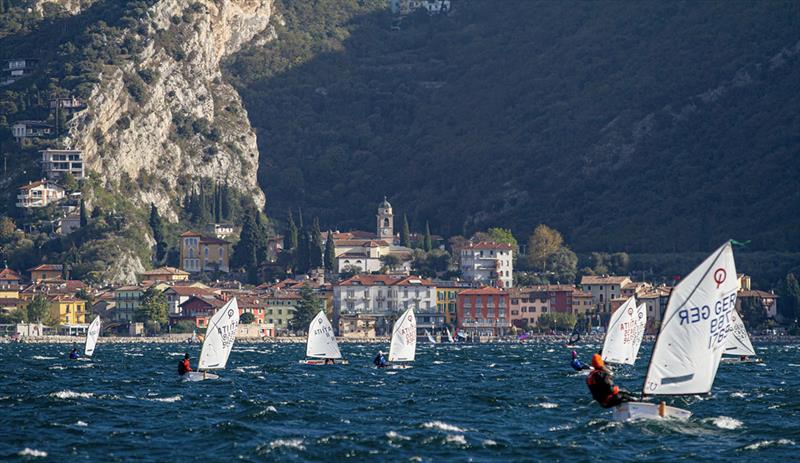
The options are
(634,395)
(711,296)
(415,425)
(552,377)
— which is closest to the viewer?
(711,296)

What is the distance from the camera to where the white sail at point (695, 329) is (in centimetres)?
6006

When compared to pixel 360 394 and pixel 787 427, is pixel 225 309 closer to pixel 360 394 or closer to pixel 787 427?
pixel 360 394

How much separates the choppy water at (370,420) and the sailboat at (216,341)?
4.60 feet

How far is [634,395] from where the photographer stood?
218 ft

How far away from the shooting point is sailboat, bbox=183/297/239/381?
102750 millimetres

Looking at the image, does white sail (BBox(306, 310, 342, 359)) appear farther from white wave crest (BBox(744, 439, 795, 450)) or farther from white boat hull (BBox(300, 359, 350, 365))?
white wave crest (BBox(744, 439, 795, 450))

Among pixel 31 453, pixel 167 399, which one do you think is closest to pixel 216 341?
pixel 167 399

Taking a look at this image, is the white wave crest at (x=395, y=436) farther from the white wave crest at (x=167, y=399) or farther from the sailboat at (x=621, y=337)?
the sailboat at (x=621, y=337)

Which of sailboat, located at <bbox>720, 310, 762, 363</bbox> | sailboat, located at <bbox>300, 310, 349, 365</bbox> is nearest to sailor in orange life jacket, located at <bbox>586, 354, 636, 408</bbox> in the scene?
sailboat, located at <bbox>720, 310, 762, 363</bbox>

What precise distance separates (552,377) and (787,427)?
132 ft

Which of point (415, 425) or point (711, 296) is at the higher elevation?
point (711, 296)

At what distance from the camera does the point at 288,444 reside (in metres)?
65.4

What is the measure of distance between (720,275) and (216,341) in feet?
159

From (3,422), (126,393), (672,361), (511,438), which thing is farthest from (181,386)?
(672,361)
